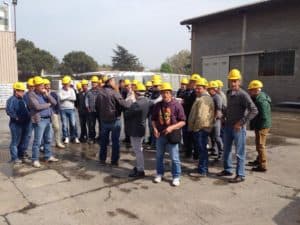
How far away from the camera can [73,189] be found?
5.32 m

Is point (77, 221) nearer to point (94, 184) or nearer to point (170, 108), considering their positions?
point (94, 184)

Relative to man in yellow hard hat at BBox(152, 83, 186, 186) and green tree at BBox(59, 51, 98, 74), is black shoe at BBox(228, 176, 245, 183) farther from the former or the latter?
green tree at BBox(59, 51, 98, 74)

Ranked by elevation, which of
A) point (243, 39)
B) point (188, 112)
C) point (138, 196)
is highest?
point (243, 39)

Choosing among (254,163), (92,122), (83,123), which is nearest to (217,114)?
(254,163)

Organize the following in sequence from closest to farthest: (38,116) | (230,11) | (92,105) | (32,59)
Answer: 1. (38,116)
2. (92,105)
3. (230,11)
4. (32,59)

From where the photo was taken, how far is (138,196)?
16.4ft

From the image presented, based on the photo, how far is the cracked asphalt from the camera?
4238mm

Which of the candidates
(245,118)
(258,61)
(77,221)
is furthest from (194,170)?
(258,61)

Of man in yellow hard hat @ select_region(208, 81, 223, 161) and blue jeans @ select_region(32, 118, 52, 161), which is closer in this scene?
man in yellow hard hat @ select_region(208, 81, 223, 161)

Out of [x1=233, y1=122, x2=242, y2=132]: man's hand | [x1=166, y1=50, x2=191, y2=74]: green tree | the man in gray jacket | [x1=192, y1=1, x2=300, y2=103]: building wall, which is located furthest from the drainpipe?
[x1=166, y1=50, x2=191, y2=74]: green tree

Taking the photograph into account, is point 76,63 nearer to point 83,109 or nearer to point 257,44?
point 257,44

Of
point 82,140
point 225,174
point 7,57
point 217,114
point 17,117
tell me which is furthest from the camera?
point 7,57

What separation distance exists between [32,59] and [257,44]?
51117 mm

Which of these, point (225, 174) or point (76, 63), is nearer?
point (225, 174)
